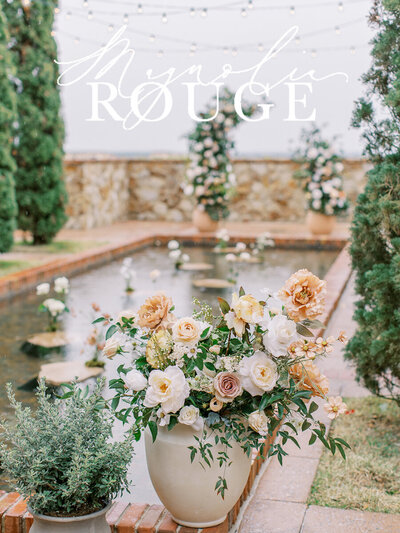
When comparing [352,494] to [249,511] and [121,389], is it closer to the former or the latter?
[249,511]

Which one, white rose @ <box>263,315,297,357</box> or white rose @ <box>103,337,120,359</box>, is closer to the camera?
white rose @ <box>263,315,297,357</box>

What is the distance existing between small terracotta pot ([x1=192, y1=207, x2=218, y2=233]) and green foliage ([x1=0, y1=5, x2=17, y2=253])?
135 inches

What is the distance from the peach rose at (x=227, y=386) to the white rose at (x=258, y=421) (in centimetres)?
8

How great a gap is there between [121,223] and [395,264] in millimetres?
9167

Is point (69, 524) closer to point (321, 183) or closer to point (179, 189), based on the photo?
point (321, 183)

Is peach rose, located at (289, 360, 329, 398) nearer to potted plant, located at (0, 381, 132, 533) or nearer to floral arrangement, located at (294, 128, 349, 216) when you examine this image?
potted plant, located at (0, 381, 132, 533)

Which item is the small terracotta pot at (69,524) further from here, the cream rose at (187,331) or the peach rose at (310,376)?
the peach rose at (310,376)

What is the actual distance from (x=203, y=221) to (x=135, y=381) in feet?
26.8

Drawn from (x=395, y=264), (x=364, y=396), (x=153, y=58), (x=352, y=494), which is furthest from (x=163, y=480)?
(x=153, y=58)

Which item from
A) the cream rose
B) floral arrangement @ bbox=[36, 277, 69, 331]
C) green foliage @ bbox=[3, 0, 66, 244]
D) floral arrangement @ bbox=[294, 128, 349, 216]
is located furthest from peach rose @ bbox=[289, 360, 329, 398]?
floral arrangement @ bbox=[294, 128, 349, 216]

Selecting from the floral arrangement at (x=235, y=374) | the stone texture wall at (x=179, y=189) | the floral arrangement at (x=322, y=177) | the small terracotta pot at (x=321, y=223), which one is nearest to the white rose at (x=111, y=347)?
the floral arrangement at (x=235, y=374)

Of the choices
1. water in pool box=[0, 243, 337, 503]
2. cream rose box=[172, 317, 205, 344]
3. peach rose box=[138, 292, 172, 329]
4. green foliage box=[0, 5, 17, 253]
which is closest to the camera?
cream rose box=[172, 317, 205, 344]

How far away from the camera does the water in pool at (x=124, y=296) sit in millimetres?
3953

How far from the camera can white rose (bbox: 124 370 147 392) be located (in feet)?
6.79
